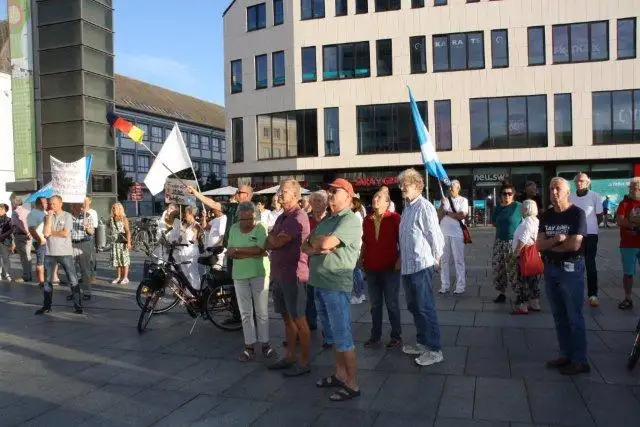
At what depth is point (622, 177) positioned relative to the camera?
103 feet

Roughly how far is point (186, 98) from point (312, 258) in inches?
3377

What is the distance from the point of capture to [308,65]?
112ft

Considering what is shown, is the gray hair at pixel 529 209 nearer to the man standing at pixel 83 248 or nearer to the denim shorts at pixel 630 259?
the denim shorts at pixel 630 259

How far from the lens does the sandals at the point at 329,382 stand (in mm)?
4996

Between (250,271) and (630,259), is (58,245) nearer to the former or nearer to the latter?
(250,271)

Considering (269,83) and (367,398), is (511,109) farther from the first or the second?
(367,398)

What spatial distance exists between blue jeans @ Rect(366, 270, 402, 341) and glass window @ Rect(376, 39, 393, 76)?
2816 centimetres

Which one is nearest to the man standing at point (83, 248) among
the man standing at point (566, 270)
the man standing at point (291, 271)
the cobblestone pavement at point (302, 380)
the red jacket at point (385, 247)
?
the cobblestone pavement at point (302, 380)

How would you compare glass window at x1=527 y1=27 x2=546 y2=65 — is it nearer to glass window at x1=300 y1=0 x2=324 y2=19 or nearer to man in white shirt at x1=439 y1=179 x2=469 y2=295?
glass window at x1=300 y1=0 x2=324 y2=19

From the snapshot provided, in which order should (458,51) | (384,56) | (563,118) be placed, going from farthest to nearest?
(384,56) → (458,51) → (563,118)

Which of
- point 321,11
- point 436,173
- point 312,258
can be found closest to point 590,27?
point 321,11

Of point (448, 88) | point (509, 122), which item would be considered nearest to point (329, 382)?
point (448, 88)

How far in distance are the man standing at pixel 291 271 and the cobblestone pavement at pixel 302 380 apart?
23 centimetres

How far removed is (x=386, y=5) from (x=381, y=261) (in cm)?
2966
